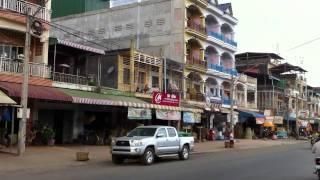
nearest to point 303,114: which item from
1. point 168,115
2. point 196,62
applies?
point 196,62

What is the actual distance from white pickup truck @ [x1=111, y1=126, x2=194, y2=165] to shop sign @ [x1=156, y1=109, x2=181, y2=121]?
10.3m

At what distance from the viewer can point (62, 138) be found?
33.9 meters

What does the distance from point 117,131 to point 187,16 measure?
55.6 ft

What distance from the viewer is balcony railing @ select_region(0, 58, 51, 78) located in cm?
2705

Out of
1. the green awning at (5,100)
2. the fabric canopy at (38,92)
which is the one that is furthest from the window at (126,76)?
the green awning at (5,100)

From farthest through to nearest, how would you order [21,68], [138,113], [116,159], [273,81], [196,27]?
1. [273,81]
2. [196,27]
3. [138,113]
4. [21,68]
5. [116,159]

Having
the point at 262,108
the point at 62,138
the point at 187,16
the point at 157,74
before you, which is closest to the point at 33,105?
the point at 62,138

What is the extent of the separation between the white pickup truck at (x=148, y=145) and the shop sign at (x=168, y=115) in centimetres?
1029

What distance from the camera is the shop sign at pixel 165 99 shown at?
113 ft

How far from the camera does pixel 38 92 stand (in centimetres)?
2622

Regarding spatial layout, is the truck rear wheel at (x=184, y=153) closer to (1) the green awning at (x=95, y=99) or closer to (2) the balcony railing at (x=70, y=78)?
(1) the green awning at (x=95, y=99)

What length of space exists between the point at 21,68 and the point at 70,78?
481 centimetres

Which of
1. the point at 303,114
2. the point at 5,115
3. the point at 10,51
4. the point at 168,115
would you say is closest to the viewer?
the point at 5,115

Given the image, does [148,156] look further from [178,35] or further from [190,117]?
[178,35]
